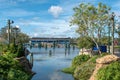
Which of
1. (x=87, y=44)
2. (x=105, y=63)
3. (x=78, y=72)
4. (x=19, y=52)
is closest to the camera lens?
(x=105, y=63)

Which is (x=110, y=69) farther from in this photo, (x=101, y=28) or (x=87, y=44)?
(x=87, y=44)

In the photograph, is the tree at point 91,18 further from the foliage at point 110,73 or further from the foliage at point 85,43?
the foliage at point 110,73

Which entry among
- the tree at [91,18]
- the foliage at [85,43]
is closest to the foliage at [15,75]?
the tree at [91,18]

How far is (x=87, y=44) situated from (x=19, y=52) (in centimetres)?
3254

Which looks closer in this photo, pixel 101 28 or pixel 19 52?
pixel 19 52

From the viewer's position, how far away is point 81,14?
151 ft

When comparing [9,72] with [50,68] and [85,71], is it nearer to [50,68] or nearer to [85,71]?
[85,71]

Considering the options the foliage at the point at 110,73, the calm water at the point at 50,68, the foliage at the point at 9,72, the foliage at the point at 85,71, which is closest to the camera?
the foliage at the point at 110,73

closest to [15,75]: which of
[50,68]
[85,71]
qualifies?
[85,71]

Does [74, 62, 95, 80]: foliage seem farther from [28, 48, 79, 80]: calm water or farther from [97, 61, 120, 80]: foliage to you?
[97, 61, 120, 80]: foliage

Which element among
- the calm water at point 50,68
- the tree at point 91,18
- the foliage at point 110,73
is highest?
the tree at point 91,18

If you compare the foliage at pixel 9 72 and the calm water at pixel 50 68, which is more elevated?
the foliage at pixel 9 72

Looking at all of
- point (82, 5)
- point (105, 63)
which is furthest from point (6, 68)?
point (82, 5)

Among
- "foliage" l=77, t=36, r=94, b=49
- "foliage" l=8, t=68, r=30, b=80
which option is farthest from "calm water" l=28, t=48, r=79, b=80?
"foliage" l=8, t=68, r=30, b=80
